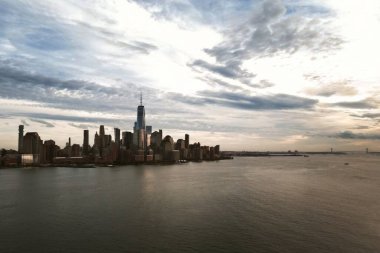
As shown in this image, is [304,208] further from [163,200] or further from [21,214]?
[21,214]

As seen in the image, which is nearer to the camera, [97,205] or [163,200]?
[97,205]

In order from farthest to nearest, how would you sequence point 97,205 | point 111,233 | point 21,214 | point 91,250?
1. point 97,205
2. point 21,214
3. point 111,233
4. point 91,250

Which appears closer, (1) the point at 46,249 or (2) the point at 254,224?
(1) the point at 46,249

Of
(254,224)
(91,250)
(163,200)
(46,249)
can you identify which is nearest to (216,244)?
(254,224)

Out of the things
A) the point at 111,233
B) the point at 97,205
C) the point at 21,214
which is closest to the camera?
the point at 111,233

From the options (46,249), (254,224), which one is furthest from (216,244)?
(46,249)

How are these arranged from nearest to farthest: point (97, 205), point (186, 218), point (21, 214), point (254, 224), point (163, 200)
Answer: point (254, 224)
point (186, 218)
point (21, 214)
point (97, 205)
point (163, 200)

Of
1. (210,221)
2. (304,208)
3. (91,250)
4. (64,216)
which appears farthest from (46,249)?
(304,208)

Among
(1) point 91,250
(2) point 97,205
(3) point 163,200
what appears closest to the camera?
(1) point 91,250

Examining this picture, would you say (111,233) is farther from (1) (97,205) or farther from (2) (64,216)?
(1) (97,205)
